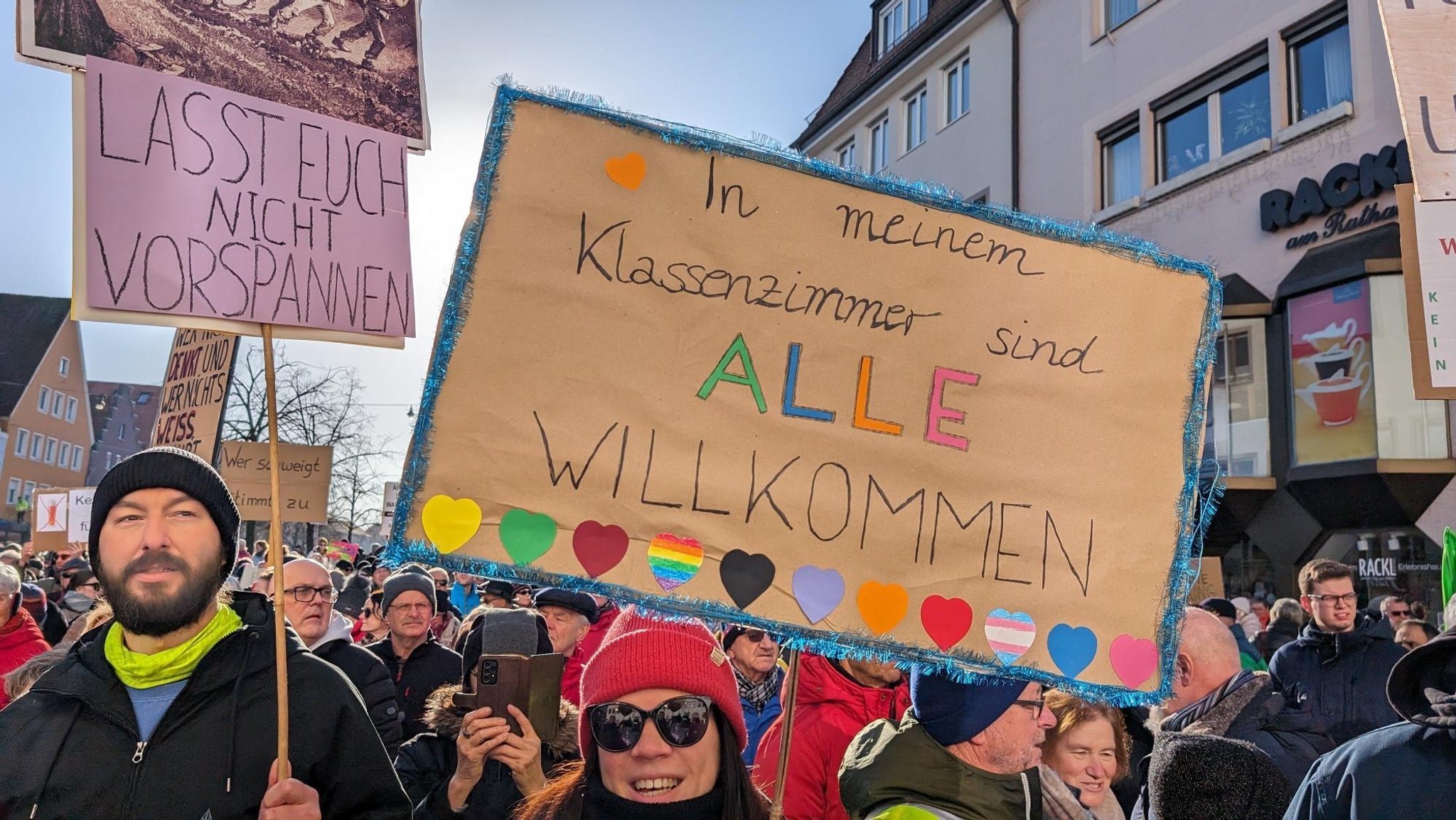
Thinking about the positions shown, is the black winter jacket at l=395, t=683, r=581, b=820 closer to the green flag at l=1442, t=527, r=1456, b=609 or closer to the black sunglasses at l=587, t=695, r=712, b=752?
the black sunglasses at l=587, t=695, r=712, b=752

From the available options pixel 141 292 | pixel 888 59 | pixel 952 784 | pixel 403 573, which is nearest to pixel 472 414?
pixel 141 292

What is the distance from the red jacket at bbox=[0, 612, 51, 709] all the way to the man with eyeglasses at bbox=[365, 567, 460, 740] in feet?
6.26

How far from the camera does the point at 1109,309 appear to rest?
2941 mm

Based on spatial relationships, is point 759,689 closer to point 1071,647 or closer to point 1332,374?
point 1071,647

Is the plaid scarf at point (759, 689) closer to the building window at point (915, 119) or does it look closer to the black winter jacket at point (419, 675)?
the black winter jacket at point (419, 675)

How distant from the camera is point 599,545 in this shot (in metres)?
2.44

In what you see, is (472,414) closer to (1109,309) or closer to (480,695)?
(480,695)

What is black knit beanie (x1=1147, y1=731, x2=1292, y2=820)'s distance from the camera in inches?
96.8

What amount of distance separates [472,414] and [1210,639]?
290 cm

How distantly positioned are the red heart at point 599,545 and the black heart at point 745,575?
23 cm

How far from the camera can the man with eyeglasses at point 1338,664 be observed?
18.9 ft

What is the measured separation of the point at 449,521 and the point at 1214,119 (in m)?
16.8

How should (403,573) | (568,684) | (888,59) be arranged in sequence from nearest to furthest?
(568,684)
(403,573)
(888,59)

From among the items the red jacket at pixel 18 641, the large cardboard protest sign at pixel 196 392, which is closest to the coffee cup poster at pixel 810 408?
the red jacket at pixel 18 641
